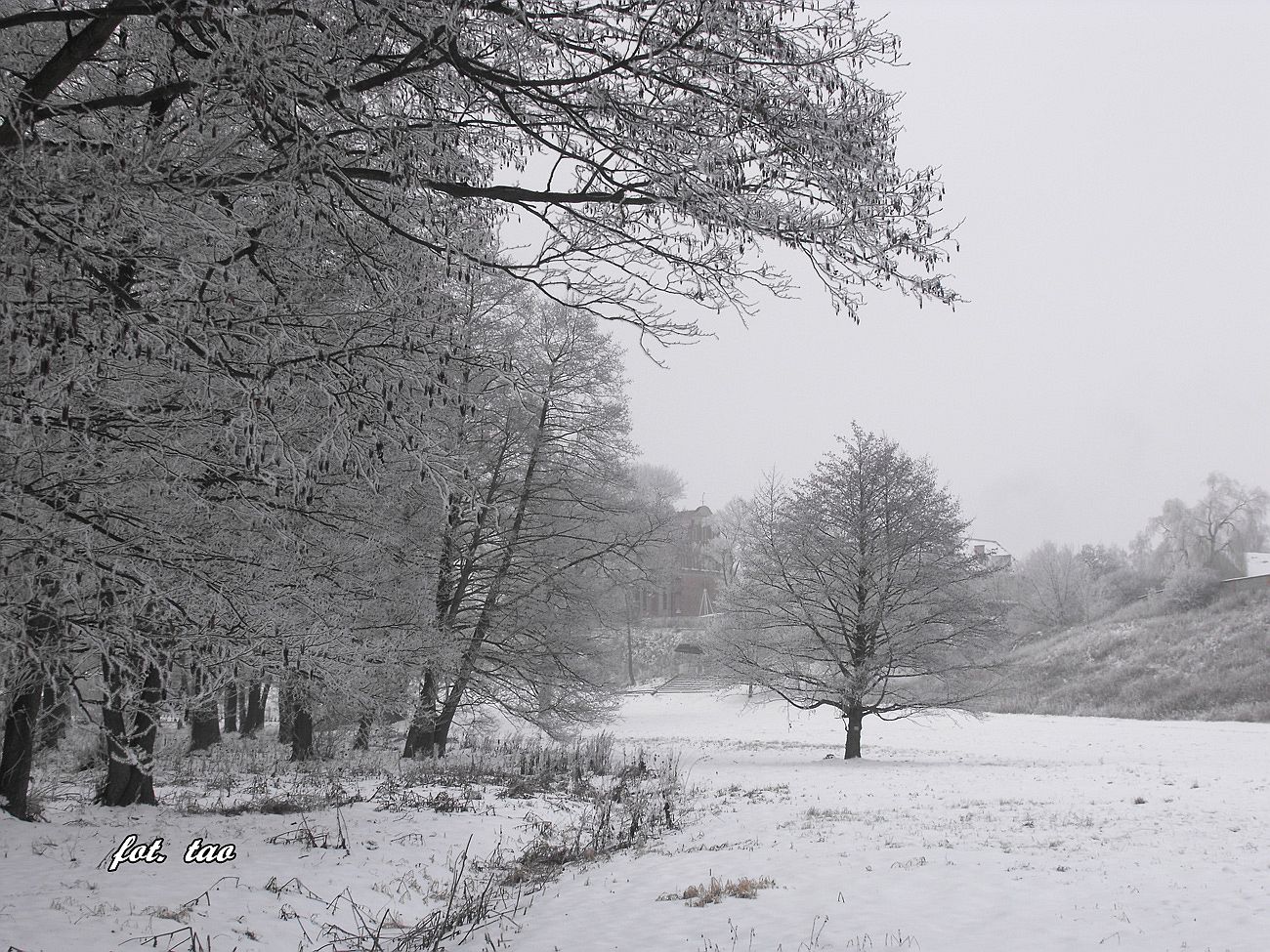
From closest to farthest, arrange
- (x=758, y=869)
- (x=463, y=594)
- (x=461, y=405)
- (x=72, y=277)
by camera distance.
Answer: (x=72, y=277), (x=461, y=405), (x=758, y=869), (x=463, y=594)

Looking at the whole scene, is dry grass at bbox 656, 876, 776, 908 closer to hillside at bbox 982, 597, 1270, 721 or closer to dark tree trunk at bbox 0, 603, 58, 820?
dark tree trunk at bbox 0, 603, 58, 820

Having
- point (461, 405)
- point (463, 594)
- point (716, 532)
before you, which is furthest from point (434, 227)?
point (716, 532)

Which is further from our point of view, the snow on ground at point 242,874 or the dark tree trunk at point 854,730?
the dark tree trunk at point 854,730

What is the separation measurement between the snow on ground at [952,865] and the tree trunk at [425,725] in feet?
14.8

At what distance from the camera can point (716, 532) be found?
70.2 meters

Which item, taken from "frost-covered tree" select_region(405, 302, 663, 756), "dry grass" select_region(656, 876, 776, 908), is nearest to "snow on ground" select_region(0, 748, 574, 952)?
"dry grass" select_region(656, 876, 776, 908)

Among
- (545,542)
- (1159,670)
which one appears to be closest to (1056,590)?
(1159,670)

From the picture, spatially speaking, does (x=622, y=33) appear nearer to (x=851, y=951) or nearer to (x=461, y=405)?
(x=461, y=405)

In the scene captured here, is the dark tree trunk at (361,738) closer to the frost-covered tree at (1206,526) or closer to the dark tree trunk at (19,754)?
the dark tree trunk at (19,754)

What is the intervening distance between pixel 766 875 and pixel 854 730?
12137 mm

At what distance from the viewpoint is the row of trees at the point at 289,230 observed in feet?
11.0

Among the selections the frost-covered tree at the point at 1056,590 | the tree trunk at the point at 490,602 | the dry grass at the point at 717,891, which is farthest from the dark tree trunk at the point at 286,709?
the frost-covered tree at the point at 1056,590

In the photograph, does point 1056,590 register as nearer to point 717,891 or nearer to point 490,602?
point 490,602

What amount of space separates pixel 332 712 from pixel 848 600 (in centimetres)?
1228
